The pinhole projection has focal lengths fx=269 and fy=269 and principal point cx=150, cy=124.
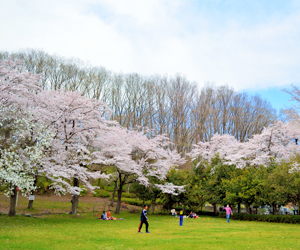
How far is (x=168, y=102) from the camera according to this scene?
46.1m

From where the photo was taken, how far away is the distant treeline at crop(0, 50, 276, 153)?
3950cm

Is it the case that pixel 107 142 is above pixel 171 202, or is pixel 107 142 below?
above

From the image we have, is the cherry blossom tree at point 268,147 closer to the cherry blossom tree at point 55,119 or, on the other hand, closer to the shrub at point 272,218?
the shrub at point 272,218

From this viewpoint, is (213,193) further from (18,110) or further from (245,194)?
(18,110)

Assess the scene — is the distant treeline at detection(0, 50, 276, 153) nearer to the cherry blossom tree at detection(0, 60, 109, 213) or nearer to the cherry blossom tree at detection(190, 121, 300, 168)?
the cherry blossom tree at detection(190, 121, 300, 168)

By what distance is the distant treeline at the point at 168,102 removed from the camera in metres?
39.5

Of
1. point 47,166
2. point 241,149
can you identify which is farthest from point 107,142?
point 241,149

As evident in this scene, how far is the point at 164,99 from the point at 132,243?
119 feet

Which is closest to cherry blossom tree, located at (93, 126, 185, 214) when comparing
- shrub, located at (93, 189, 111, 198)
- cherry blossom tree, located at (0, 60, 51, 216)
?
cherry blossom tree, located at (0, 60, 51, 216)

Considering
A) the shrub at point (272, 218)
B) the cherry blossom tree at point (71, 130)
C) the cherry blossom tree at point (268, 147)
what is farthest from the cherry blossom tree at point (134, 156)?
the cherry blossom tree at point (268, 147)

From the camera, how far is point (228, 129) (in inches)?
1941

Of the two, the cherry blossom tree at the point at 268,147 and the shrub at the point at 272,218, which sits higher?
the cherry blossom tree at the point at 268,147

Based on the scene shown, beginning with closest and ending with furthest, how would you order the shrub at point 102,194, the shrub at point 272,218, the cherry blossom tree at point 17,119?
1. the cherry blossom tree at point 17,119
2. the shrub at point 272,218
3. the shrub at point 102,194

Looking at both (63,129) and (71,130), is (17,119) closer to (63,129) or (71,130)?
→ (63,129)
